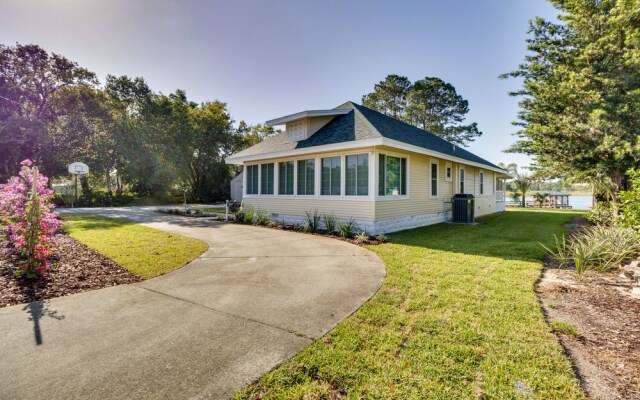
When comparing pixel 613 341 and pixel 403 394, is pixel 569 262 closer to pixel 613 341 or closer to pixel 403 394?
pixel 613 341

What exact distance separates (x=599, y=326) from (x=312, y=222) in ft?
25.6

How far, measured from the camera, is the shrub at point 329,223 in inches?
372

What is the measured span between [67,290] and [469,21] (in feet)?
50.7

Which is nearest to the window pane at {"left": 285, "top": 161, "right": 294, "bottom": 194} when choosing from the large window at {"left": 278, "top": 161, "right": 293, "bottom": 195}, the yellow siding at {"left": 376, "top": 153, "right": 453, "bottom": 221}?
the large window at {"left": 278, "top": 161, "right": 293, "bottom": 195}

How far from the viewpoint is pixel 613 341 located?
110 inches

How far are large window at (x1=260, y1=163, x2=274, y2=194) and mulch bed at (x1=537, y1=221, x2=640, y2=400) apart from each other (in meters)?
10.1

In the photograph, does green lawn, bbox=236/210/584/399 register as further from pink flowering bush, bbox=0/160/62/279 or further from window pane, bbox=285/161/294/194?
window pane, bbox=285/161/294/194

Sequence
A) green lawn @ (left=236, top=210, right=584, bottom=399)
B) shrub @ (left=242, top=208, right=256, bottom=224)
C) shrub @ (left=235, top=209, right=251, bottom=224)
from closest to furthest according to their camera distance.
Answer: green lawn @ (left=236, top=210, right=584, bottom=399), shrub @ (left=242, top=208, right=256, bottom=224), shrub @ (left=235, top=209, right=251, bottom=224)

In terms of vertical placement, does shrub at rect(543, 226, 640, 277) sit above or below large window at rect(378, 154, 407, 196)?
below

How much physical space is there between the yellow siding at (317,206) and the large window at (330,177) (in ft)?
1.13

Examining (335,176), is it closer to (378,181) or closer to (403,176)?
(378,181)

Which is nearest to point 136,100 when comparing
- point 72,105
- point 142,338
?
point 72,105

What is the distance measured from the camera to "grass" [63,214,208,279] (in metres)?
5.57

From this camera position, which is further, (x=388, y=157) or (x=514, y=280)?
(x=388, y=157)
